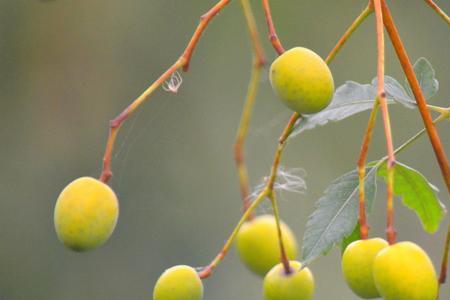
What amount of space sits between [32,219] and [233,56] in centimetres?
83

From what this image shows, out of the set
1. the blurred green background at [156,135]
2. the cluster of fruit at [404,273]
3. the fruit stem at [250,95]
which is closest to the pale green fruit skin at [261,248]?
the fruit stem at [250,95]

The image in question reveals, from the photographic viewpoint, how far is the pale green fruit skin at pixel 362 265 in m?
0.89

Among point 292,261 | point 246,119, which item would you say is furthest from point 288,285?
point 246,119

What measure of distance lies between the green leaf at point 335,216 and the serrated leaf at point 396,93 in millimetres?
79

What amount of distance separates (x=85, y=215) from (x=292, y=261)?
0.28 meters

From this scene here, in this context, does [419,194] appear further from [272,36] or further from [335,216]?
[272,36]

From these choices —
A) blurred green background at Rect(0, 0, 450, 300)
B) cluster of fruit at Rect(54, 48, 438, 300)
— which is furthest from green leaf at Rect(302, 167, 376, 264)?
blurred green background at Rect(0, 0, 450, 300)

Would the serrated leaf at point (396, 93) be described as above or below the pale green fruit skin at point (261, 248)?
above

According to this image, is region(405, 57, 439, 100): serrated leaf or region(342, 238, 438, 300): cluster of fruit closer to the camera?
region(342, 238, 438, 300): cluster of fruit

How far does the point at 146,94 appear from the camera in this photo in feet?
3.11

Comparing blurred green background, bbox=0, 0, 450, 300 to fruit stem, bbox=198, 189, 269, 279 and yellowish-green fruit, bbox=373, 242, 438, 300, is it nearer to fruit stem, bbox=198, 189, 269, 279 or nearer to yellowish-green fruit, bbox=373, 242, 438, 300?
fruit stem, bbox=198, 189, 269, 279

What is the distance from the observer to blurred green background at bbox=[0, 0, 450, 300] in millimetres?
2832

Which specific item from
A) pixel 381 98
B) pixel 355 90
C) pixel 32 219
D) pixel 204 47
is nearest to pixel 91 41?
pixel 204 47

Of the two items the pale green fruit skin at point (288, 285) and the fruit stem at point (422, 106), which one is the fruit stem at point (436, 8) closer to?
the fruit stem at point (422, 106)
